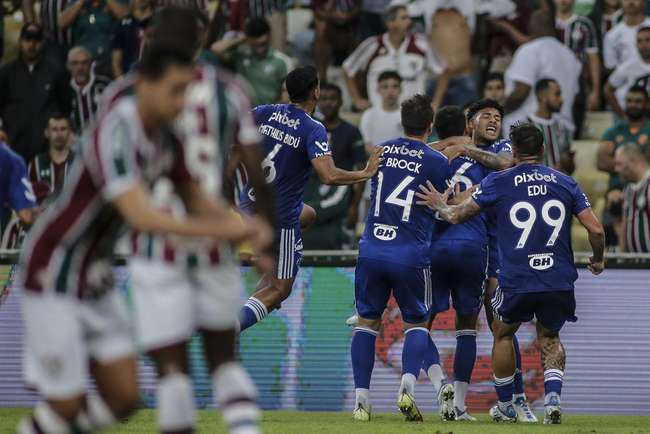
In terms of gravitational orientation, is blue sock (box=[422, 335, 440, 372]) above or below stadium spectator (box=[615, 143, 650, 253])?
below

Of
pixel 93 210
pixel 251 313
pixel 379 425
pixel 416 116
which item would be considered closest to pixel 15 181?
pixel 251 313

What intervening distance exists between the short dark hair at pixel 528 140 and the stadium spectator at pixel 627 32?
6.65 m

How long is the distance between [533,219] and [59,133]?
264 inches

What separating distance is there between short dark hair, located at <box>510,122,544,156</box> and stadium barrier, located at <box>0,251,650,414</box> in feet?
8.03

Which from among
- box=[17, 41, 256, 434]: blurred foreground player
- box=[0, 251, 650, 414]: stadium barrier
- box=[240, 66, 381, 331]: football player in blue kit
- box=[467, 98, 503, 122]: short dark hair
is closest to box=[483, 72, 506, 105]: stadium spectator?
box=[0, 251, 650, 414]: stadium barrier

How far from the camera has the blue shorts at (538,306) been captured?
10867mm

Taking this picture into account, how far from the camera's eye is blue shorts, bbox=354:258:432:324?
36.1ft

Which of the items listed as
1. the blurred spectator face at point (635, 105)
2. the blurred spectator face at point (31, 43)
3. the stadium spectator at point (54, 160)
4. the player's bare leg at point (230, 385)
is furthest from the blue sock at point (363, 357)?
the blurred spectator face at point (31, 43)

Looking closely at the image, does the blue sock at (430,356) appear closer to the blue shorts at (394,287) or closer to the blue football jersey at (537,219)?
the blue shorts at (394,287)

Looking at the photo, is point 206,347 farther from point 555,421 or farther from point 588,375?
point 588,375

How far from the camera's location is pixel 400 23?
16.9 meters

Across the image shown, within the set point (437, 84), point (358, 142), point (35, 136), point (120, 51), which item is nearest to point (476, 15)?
point (437, 84)

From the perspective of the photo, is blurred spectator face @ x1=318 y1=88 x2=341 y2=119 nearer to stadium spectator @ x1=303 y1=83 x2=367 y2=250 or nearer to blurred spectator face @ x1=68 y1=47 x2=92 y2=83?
stadium spectator @ x1=303 y1=83 x2=367 y2=250

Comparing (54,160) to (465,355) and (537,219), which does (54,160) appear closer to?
(465,355)
